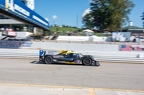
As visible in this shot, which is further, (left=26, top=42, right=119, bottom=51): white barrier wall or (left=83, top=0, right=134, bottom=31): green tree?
(left=83, top=0, right=134, bottom=31): green tree

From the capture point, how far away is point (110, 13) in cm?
8138

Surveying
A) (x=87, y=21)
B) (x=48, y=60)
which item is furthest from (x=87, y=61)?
(x=87, y=21)

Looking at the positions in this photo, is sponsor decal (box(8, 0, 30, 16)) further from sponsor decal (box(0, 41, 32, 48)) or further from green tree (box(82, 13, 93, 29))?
green tree (box(82, 13, 93, 29))

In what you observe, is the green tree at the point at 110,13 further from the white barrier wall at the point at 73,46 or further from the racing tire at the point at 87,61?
the racing tire at the point at 87,61

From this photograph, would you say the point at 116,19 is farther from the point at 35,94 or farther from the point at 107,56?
the point at 35,94

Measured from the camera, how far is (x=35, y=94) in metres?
7.18

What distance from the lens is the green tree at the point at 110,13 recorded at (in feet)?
262

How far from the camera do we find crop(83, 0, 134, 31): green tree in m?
79.8

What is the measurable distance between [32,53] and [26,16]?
7.89m

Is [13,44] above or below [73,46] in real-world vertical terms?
above

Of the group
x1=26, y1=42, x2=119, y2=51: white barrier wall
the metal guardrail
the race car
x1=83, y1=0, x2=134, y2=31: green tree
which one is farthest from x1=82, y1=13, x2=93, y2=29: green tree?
the race car

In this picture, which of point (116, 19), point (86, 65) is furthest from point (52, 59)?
point (116, 19)

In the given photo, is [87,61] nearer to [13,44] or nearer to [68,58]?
[68,58]

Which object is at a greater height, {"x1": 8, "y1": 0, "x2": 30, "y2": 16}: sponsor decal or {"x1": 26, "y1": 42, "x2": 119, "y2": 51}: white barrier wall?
{"x1": 8, "y1": 0, "x2": 30, "y2": 16}: sponsor decal
